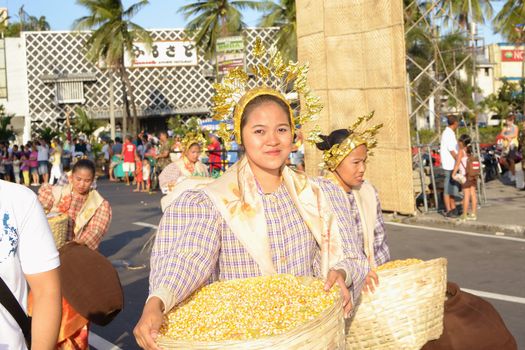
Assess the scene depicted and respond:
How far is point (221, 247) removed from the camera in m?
3.44

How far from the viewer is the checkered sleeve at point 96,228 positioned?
742 cm

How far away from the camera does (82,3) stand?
1820 inches

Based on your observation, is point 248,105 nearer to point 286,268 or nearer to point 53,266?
point 286,268

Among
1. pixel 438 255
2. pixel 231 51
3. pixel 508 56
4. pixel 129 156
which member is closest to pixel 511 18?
pixel 231 51

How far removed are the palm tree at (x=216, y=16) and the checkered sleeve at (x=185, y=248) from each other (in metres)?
40.3

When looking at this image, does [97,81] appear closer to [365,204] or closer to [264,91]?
[365,204]

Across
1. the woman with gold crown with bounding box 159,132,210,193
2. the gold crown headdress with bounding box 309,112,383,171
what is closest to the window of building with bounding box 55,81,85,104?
the woman with gold crown with bounding box 159,132,210,193

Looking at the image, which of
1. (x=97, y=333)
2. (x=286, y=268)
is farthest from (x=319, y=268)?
(x=97, y=333)

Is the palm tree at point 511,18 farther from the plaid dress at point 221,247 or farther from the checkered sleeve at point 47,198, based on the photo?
the plaid dress at point 221,247

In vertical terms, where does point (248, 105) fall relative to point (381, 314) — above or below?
above

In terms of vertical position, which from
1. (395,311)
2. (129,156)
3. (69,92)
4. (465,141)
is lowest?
(395,311)

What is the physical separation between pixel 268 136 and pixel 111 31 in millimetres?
43984

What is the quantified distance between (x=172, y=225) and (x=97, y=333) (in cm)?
476

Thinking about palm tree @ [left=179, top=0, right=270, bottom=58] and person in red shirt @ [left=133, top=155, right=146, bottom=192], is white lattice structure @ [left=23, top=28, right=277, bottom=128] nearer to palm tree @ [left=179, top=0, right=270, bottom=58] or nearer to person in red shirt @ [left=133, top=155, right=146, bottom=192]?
palm tree @ [left=179, top=0, right=270, bottom=58]
